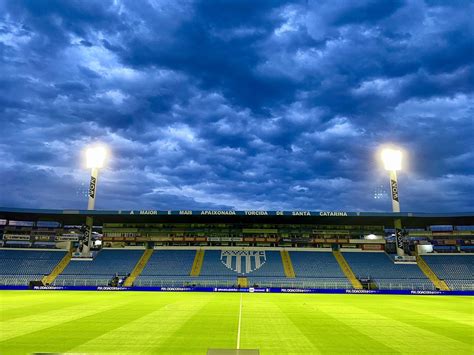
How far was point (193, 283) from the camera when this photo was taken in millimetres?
50469

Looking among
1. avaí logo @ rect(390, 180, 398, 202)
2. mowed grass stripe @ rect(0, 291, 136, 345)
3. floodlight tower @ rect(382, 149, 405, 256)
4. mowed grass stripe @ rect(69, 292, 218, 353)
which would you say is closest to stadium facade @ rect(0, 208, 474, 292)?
floodlight tower @ rect(382, 149, 405, 256)

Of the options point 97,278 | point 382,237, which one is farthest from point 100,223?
point 382,237

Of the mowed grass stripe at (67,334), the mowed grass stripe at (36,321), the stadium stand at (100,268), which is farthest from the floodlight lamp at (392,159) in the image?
the mowed grass stripe at (36,321)

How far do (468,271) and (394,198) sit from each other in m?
16.1

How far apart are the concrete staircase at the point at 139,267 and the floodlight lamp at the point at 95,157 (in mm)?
18357

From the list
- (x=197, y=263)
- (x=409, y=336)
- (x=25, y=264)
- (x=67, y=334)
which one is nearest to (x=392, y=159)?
(x=197, y=263)

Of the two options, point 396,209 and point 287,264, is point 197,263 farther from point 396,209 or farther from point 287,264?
point 396,209

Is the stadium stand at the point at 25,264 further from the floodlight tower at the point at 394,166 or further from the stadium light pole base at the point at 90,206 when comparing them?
the floodlight tower at the point at 394,166

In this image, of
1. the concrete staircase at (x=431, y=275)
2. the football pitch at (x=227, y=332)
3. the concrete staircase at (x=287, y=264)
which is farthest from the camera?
the concrete staircase at (x=287, y=264)

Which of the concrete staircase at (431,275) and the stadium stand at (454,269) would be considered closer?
the concrete staircase at (431,275)

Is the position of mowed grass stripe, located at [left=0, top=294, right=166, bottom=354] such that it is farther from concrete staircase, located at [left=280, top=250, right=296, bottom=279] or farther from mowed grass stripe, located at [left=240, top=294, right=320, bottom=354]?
concrete staircase, located at [left=280, top=250, right=296, bottom=279]

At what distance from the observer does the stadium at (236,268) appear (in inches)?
813

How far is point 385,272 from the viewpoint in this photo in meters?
55.5

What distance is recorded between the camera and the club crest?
189 feet
